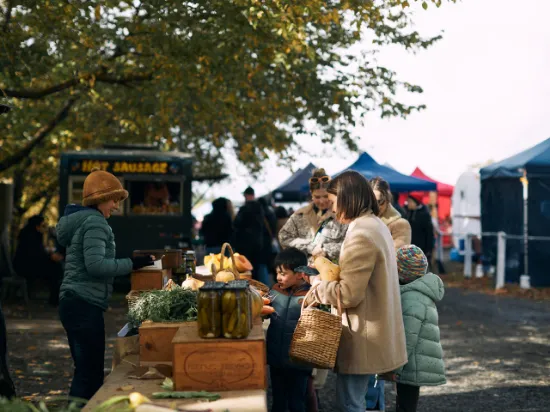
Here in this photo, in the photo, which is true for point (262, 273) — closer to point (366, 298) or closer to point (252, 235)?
point (252, 235)

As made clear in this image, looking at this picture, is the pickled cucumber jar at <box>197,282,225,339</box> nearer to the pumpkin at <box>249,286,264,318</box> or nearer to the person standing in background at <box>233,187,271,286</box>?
the pumpkin at <box>249,286,264,318</box>

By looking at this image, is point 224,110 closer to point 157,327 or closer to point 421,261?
point 421,261

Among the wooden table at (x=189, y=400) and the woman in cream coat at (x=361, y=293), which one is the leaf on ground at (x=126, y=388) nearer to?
the wooden table at (x=189, y=400)

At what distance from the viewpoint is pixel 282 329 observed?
593 centimetres

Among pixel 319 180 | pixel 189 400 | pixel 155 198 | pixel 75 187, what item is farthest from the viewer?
pixel 155 198

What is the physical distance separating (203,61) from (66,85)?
2.26m

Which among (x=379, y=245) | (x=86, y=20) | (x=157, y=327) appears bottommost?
(x=157, y=327)

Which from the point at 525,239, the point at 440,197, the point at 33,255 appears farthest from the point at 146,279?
the point at 440,197

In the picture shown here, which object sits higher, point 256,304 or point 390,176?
point 390,176

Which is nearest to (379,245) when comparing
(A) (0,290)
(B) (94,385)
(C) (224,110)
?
(B) (94,385)

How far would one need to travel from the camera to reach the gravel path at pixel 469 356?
27.2 feet

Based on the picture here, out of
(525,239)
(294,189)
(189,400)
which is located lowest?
(189,400)

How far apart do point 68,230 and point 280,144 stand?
12.3 meters

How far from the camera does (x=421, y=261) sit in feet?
20.4
